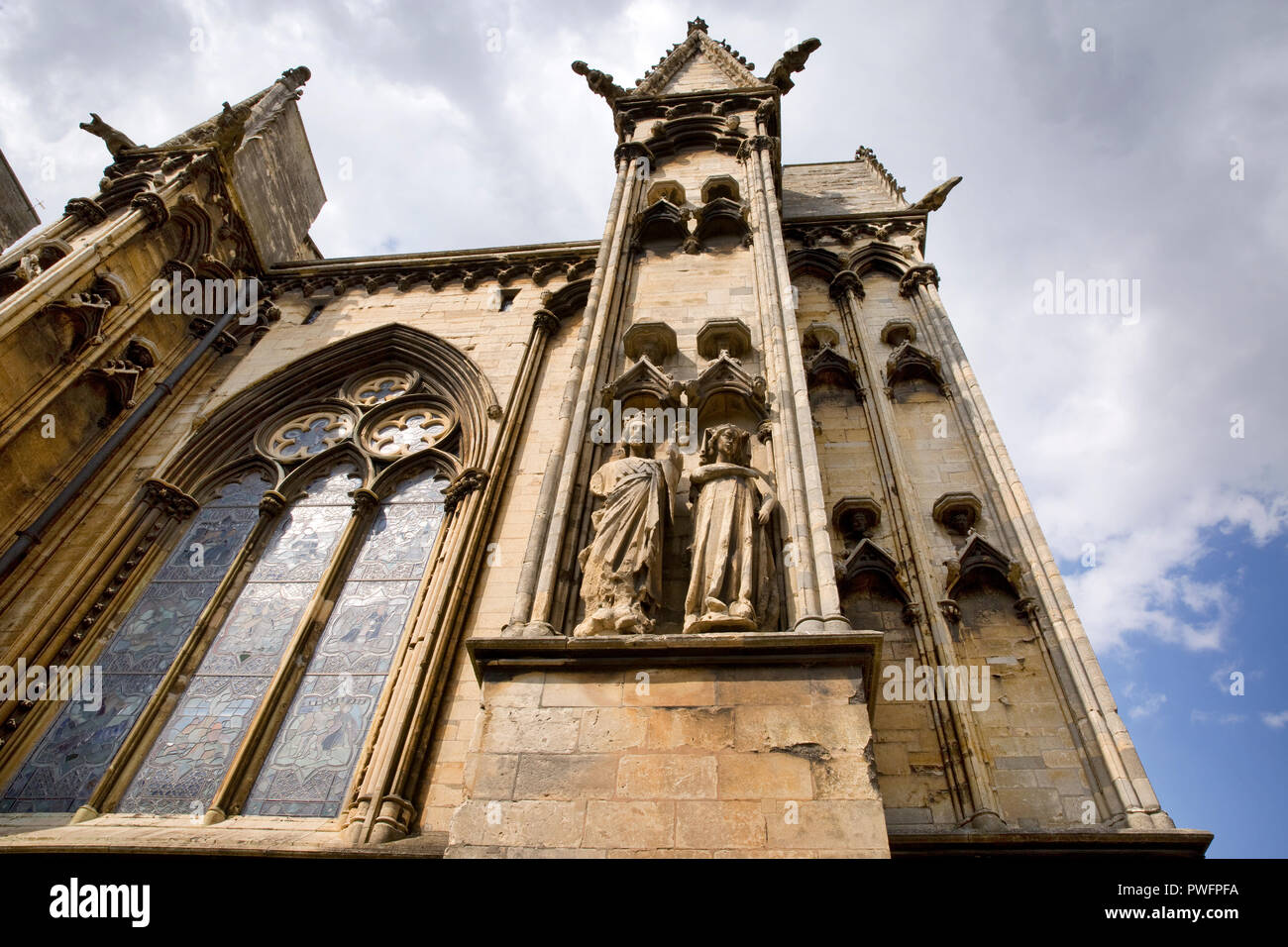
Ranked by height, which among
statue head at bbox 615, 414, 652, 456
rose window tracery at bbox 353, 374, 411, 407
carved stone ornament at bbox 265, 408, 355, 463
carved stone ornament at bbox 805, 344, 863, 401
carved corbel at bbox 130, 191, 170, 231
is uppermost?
carved corbel at bbox 130, 191, 170, 231

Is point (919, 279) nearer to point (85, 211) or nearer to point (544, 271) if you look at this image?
point (544, 271)

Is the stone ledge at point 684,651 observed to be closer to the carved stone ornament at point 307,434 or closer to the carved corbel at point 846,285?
the carved stone ornament at point 307,434

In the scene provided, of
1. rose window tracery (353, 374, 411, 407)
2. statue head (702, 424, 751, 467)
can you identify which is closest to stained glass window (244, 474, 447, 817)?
rose window tracery (353, 374, 411, 407)

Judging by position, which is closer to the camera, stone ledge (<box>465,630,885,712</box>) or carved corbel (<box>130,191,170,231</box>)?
stone ledge (<box>465,630,885,712</box>)

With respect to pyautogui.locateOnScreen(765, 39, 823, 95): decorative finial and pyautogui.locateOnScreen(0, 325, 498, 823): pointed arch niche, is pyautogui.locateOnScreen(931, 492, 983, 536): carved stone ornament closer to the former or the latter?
pyautogui.locateOnScreen(0, 325, 498, 823): pointed arch niche

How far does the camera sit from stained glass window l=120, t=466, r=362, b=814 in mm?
7332

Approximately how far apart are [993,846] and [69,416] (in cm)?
1022

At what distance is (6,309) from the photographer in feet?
30.4

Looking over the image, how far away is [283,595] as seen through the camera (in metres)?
8.97

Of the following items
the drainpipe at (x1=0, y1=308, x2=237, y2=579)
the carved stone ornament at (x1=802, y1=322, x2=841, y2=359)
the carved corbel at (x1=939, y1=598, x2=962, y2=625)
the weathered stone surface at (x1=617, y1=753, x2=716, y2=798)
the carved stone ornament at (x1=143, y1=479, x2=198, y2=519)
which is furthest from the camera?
the carved stone ornament at (x1=802, y1=322, x2=841, y2=359)

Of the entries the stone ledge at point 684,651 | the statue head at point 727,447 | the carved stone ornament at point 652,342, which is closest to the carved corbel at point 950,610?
the statue head at point 727,447

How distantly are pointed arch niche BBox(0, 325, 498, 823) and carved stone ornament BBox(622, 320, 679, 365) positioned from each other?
7.68ft
